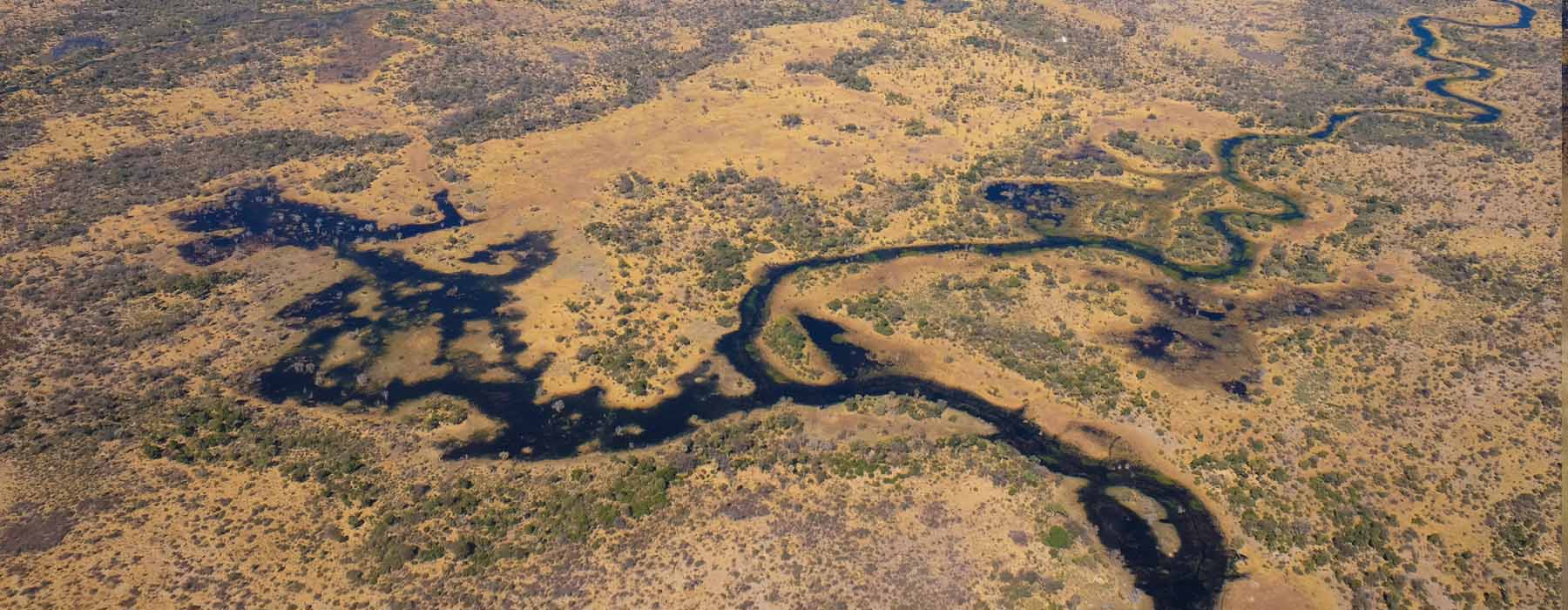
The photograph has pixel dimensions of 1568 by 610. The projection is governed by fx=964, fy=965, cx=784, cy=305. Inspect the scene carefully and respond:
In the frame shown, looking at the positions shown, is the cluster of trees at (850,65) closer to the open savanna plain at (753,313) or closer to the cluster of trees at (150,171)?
the open savanna plain at (753,313)

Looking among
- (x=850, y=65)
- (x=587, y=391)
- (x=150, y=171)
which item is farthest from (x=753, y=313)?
(x=150, y=171)

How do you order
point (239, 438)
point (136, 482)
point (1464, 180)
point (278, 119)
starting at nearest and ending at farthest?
point (136, 482), point (239, 438), point (1464, 180), point (278, 119)

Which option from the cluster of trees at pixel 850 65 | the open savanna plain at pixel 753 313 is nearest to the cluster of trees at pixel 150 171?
the open savanna plain at pixel 753 313

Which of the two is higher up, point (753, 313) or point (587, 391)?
point (753, 313)

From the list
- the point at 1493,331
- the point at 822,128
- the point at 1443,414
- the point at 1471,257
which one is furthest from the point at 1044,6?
the point at 1443,414

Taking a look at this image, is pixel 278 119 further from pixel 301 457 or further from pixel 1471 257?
pixel 1471 257

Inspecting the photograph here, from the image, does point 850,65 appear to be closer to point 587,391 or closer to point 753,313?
point 753,313
